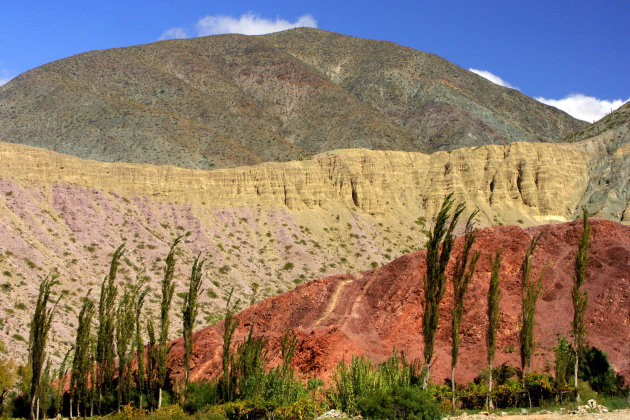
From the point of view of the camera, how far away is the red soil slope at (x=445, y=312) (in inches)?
1022

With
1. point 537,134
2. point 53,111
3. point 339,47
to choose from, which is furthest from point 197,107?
point 537,134

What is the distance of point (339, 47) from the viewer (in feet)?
518

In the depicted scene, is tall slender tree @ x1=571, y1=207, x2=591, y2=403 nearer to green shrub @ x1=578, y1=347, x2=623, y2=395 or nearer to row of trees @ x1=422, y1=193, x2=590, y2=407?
row of trees @ x1=422, y1=193, x2=590, y2=407

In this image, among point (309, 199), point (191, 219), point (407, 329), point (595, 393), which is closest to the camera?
point (595, 393)

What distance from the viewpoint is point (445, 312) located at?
92.5 feet

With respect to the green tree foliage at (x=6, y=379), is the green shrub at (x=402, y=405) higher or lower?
higher

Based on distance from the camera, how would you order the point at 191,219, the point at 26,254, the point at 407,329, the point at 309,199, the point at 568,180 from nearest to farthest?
1. the point at 407,329
2. the point at 26,254
3. the point at 191,219
4. the point at 309,199
5. the point at 568,180

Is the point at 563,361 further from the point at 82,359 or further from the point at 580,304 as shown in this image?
the point at 82,359

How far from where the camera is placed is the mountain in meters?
97.9

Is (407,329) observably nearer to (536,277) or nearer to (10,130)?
(536,277)

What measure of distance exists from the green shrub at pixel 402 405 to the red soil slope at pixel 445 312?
17.6 feet

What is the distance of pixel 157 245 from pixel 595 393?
39.8 m

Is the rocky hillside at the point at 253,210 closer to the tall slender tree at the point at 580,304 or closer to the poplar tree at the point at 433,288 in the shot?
the poplar tree at the point at 433,288

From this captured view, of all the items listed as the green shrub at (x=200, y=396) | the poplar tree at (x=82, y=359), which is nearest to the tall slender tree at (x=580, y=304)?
the green shrub at (x=200, y=396)
